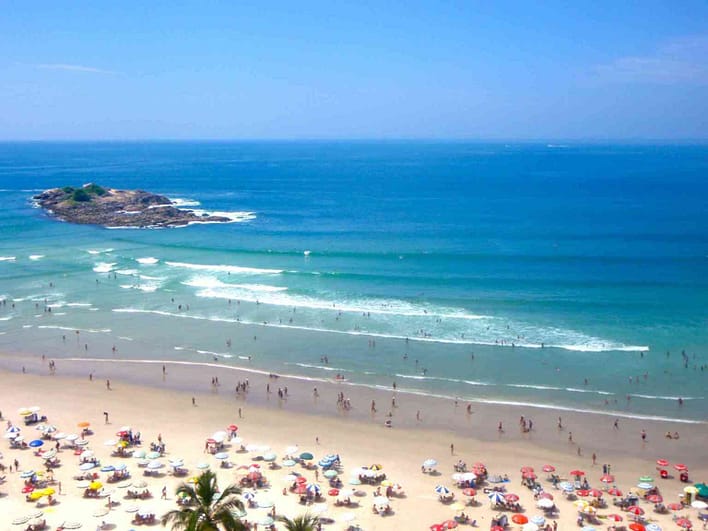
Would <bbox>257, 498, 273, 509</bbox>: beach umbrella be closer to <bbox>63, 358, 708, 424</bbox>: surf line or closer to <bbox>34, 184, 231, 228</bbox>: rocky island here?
<bbox>63, 358, 708, 424</bbox>: surf line

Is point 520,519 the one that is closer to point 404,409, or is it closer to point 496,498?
point 496,498

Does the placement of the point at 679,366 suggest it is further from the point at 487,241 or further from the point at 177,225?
the point at 177,225

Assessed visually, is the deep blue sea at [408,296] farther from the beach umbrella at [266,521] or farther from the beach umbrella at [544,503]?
the beach umbrella at [266,521]

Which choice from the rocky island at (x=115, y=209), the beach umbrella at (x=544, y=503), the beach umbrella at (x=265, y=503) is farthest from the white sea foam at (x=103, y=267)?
the beach umbrella at (x=544, y=503)

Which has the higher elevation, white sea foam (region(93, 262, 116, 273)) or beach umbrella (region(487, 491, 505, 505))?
white sea foam (region(93, 262, 116, 273))

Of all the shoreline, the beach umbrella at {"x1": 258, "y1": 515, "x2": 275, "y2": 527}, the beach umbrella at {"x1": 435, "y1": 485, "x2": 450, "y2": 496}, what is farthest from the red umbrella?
the beach umbrella at {"x1": 258, "y1": 515, "x2": 275, "y2": 527}

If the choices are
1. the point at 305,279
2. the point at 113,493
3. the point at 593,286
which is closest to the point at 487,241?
the point at 593,286
